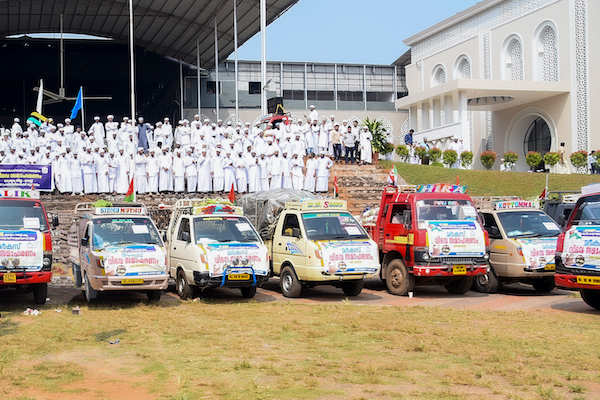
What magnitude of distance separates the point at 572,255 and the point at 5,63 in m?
44.0

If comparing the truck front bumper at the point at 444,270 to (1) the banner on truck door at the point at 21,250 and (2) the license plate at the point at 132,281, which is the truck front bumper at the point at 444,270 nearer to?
(2) the license plate at the point at 132,281

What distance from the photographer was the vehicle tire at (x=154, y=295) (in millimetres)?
14039

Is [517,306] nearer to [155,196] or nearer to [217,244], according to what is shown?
[217,244]

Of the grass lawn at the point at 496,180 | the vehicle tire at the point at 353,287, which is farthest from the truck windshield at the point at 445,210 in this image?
the grass lawn at the point at 496,180

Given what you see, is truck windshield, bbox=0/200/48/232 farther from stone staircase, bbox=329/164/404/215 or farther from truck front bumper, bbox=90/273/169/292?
stone staircase, bbox=329/164/404/215

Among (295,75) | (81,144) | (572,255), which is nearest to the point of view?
(572,255)

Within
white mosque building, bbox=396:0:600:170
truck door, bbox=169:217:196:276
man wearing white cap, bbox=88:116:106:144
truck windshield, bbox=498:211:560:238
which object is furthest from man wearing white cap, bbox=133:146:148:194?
white mosque building, bbox=396:0:600:170

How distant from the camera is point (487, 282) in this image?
15414 millimetres

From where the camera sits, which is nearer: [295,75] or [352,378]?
[352,378]

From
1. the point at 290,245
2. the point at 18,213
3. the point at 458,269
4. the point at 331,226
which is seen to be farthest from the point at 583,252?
the point at 18,213

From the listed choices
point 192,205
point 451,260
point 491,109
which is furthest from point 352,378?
point 491,109

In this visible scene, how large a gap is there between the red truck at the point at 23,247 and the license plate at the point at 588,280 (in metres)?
8.92

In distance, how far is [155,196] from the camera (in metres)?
25.5

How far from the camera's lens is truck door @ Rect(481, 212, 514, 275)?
49.3ft
